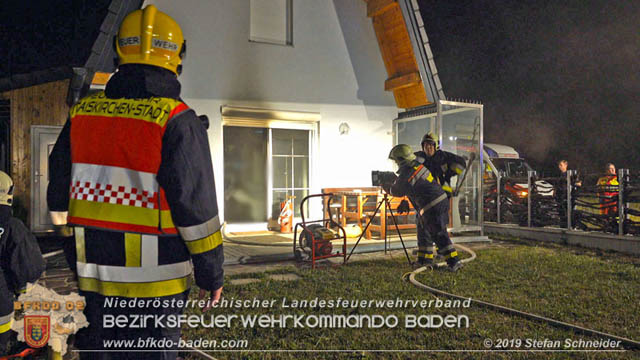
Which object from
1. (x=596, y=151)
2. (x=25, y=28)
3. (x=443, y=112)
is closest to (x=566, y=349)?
(x=443, y=112)

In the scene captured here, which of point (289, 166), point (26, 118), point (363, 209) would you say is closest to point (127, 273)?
point (363, 209)

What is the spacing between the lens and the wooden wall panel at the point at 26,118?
9750 millimetres

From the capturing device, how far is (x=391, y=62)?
10.5 metres

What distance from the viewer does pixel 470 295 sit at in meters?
4.92

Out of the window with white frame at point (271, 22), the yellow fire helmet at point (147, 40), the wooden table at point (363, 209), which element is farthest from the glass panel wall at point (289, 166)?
the yellow fire helmet at point (147, 40)

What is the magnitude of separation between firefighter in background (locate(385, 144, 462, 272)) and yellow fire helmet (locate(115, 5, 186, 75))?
4.80m

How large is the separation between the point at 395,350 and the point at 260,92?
7061 mm

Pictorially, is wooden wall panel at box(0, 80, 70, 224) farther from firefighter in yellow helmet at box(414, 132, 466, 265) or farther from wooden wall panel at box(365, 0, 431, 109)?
firefighter in yellow helmet at box(414, 132, 466, 265)

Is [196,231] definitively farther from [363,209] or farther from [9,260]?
[363,209]

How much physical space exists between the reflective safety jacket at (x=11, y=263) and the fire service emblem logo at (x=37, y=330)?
0.39 feet

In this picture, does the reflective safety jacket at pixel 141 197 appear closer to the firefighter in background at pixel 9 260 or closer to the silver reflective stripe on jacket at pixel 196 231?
the silver reflective stripe on jacket at pixel 196 231

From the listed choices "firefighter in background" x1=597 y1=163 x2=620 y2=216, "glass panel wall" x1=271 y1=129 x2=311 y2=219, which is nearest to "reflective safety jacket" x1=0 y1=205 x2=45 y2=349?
"glass panel wall" x1=271 y1=129 x2=311 y2=219

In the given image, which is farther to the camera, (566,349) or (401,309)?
(401,309)

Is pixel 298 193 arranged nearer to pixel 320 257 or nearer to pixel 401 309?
pixel 320 257
